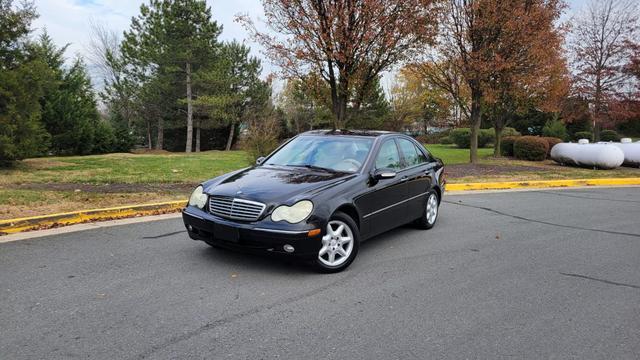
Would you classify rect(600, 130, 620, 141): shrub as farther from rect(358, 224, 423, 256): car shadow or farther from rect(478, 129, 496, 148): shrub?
rect(358, 224, 423, 256): car shadow

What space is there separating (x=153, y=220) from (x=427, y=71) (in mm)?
11955

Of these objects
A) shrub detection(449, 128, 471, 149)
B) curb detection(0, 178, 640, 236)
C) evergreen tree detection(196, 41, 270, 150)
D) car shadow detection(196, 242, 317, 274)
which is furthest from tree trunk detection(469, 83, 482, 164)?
evergreen tree detection(196, 41, 270, 150)

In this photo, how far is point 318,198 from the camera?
15.0 feet

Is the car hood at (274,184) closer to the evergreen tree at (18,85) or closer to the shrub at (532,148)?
the evergreen tree at (18,85)

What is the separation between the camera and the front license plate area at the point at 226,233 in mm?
4457

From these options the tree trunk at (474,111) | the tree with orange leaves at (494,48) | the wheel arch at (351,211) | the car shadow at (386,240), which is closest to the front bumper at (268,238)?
the wheel arch at (351,211)

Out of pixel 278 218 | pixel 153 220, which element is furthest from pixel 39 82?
pixel 278 218

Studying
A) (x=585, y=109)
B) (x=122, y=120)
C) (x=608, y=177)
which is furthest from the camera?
(x=122, y=120)

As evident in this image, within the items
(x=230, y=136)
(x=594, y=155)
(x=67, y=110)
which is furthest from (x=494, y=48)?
(x=230, y=136)

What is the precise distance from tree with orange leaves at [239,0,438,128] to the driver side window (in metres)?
6.23

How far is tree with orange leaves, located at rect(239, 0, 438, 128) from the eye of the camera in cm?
1173

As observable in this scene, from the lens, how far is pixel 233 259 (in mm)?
5023

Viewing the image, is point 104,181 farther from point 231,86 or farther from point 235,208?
point 231,86

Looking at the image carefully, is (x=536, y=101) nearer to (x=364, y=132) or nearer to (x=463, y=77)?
(x=463, y=77)
